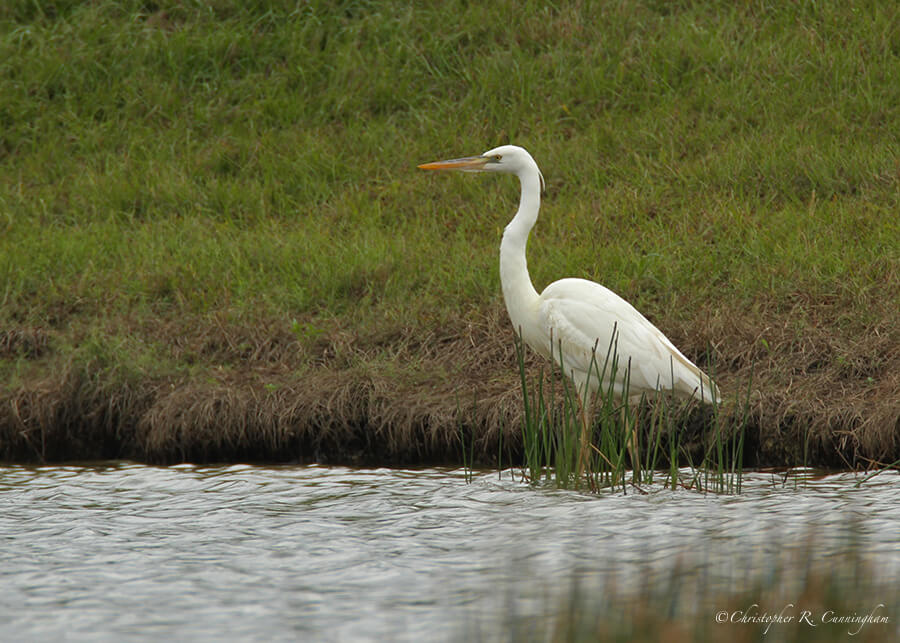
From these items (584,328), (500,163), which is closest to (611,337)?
(584,328)

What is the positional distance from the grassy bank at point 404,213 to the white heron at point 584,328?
0.64 metres

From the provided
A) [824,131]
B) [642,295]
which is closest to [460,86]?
[824,131]

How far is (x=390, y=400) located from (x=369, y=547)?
2721mm

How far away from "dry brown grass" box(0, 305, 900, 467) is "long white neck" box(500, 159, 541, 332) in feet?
2.29

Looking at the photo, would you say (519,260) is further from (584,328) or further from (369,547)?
(369,547)

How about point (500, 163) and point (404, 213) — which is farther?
point (404, 213)

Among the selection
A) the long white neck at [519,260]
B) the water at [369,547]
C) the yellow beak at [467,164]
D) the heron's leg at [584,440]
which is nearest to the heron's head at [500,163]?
the yellow beak at [467,164]

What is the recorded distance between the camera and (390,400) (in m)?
7.45

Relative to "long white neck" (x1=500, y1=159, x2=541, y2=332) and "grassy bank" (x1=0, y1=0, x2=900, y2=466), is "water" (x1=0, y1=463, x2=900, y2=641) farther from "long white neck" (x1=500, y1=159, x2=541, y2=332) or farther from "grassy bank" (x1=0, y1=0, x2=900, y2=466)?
"long white neck" (x1=500, y1=159, x2=541, y2=332)

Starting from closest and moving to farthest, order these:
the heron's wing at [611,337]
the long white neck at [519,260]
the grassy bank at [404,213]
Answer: the heron's wing at [611,337]
the long white neck at [519,260]
the grassy bank at [404,213]

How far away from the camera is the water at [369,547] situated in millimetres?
3826

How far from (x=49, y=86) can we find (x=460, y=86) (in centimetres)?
479

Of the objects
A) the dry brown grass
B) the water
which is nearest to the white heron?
the dry brown grass

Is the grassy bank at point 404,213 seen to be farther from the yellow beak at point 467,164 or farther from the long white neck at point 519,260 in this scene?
the yellow beak at point 467,164
